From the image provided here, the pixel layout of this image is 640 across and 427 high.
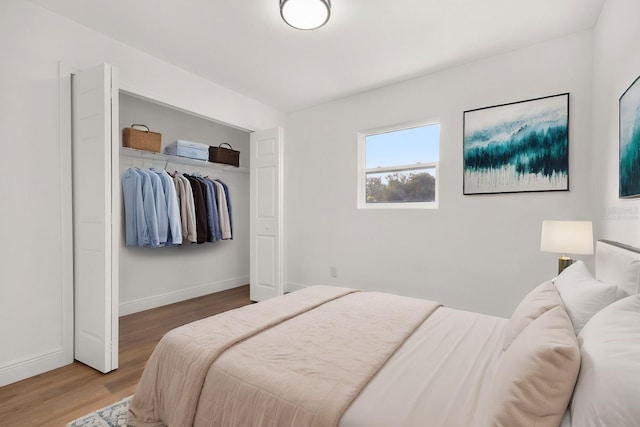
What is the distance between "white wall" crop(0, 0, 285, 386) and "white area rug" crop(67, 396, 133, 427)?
85 centimetres

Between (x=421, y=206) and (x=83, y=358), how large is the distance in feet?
10.9

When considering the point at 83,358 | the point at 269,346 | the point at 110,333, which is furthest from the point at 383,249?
the point at 83,358

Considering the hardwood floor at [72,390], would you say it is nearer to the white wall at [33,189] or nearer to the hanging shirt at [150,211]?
the white wall at [33,189]

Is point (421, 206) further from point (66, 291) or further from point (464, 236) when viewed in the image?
point (66, 291)

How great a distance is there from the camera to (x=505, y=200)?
2887mm

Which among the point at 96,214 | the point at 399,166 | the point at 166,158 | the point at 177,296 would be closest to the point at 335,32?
the point at 399,166

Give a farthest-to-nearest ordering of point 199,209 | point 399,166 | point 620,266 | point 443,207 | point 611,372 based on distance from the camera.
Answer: point 199,209 → point 399,166 → point 443,207 → point 620,266 → point 611,372

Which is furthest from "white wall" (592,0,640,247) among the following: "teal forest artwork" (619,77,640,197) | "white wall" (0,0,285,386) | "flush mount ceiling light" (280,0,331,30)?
"white wall" (0,0,285,386)

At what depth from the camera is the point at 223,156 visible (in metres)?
4.23

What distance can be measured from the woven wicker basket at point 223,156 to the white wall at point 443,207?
0.76m

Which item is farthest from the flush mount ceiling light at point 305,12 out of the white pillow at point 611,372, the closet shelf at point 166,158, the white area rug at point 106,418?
the white area rug at point 106,418

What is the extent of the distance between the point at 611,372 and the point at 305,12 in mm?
2398

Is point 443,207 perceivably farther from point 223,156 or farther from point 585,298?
point 223,156

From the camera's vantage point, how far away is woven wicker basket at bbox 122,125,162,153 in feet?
10.7
